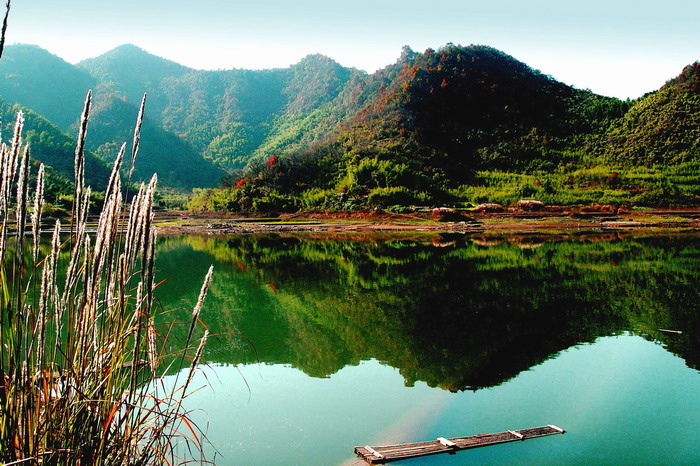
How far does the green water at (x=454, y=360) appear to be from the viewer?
5465mm

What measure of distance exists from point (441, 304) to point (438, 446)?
7578 mm

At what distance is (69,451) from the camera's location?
1.99m

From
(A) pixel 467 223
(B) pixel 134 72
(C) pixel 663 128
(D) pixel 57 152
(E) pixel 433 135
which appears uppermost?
(B) pixel 134 72

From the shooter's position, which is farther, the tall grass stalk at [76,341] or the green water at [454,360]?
the green water at [454,360]

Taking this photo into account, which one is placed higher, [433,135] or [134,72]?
[134,72]

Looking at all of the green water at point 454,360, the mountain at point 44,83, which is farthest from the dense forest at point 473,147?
the green water at point 454,360

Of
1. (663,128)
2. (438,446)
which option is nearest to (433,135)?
(663,128)

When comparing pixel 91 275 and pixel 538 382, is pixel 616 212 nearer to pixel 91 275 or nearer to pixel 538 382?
pixel 538 382

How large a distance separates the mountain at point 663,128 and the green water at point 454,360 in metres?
36.6

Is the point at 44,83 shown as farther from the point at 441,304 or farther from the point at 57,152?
the point at 441,304

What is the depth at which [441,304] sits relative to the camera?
12.4 metres

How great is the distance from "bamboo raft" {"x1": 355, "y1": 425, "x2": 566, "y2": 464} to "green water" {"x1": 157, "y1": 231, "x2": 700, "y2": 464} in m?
0.08

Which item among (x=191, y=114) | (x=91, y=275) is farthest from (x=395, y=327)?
(x=191, y=114)

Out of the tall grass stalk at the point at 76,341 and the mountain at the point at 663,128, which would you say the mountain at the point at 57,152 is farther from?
the tall grass stalk at the point at 76,341
